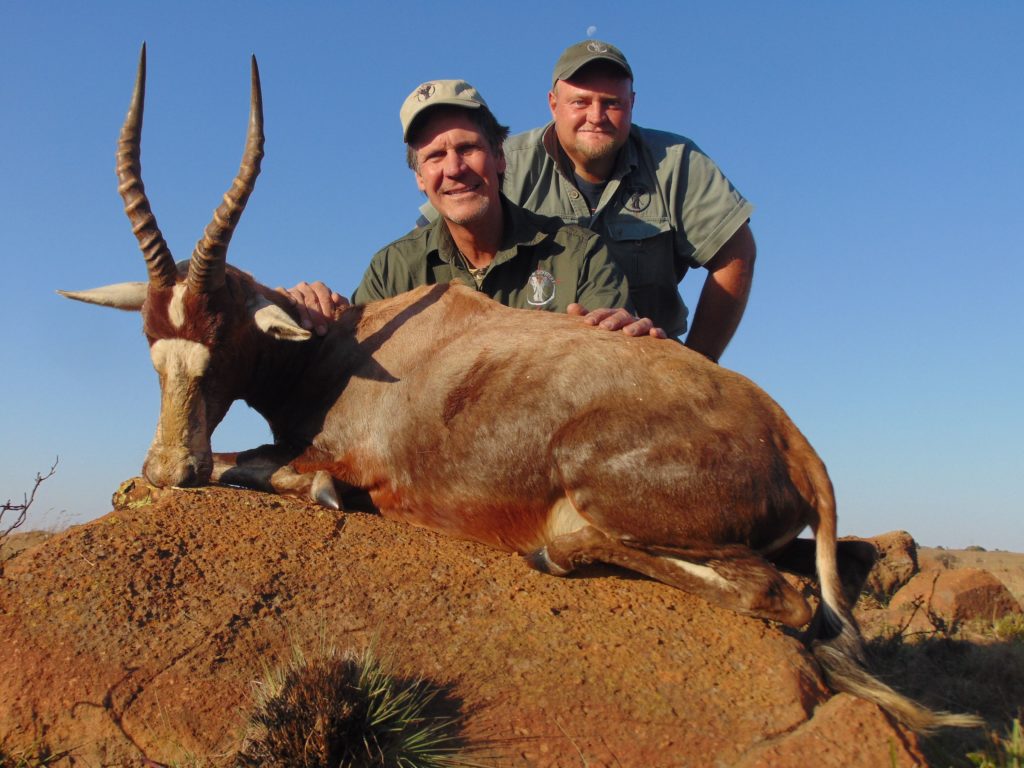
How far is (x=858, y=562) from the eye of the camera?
5.39 m

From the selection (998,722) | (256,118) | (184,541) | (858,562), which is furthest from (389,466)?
(998,722)

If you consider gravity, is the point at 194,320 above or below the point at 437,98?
below

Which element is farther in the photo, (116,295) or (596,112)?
(596,112)

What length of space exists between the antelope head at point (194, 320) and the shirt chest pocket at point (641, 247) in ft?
13.0

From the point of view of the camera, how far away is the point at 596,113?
902cm

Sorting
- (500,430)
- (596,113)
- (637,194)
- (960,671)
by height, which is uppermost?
(596,113)

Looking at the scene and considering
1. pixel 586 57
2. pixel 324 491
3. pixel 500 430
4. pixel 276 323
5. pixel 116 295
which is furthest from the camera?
pixel 586 57

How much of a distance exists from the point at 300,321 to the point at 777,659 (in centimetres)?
381

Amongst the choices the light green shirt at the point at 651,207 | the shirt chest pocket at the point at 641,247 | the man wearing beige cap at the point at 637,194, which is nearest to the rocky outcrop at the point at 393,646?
the shirt chest pocket at the point at 641,247

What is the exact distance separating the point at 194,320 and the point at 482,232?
232 centimetres

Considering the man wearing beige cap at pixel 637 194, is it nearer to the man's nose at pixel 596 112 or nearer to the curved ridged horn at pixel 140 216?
the man's nose at pixel 596 112

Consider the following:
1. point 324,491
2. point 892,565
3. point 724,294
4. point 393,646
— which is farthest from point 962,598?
point 393,646

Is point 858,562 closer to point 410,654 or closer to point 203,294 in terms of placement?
point 410,654

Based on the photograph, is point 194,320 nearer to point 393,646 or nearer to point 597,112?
point 393,646
